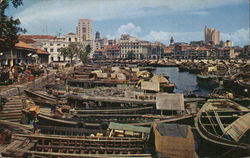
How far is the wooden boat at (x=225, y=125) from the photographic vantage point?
15602 mm

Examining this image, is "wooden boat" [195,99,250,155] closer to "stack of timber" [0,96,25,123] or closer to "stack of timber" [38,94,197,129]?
"stack of timber" [38,94,197,129]

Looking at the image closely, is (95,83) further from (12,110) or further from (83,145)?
(83,145)

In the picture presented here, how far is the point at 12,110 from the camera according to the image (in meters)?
22.3

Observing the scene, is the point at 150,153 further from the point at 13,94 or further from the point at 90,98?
the point at 13,94

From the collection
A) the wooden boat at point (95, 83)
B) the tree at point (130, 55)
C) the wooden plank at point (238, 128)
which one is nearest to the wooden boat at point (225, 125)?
the wooden plank at point (238, 128)

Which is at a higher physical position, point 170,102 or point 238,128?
point 170,102

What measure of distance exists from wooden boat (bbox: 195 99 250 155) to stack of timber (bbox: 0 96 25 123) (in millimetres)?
16557

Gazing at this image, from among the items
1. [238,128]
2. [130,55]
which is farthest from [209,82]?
[130,55]

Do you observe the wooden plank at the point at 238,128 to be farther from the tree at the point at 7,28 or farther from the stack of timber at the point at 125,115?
the tree at the point at 7,28

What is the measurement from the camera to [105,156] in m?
13.6

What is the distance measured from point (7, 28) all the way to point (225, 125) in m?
27.7

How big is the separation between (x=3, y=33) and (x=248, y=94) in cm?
3977

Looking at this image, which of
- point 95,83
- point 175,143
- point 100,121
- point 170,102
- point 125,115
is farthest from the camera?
point 95,83

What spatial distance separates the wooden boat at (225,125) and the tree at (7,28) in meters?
24.9
